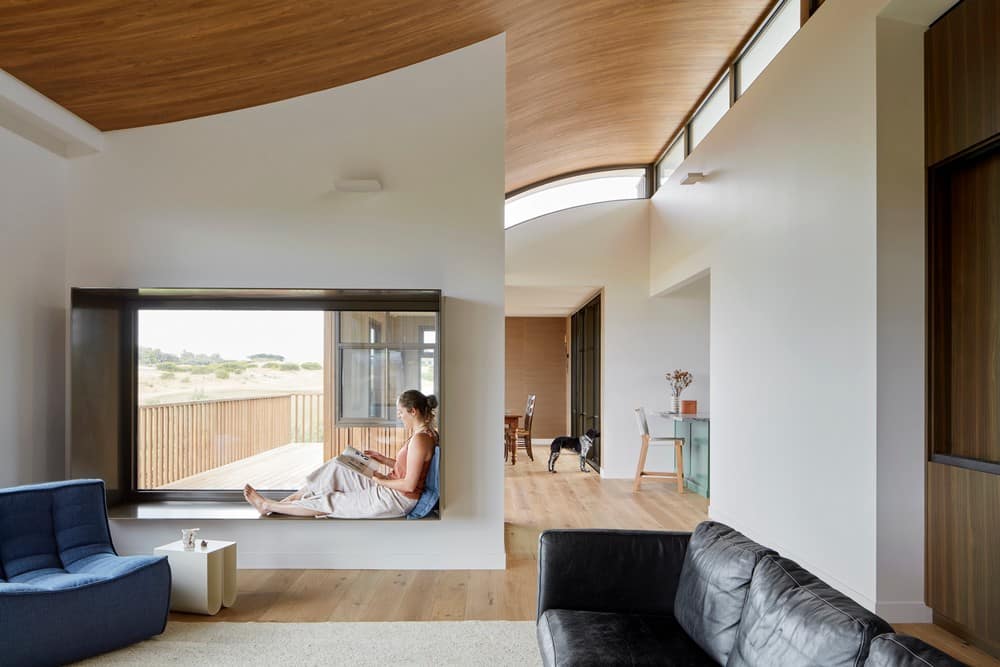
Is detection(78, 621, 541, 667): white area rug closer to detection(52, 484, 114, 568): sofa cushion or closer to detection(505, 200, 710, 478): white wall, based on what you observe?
detection(52, 484, 114, 568): sofa cushion

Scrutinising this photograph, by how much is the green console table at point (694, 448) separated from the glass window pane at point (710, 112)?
2935 mm

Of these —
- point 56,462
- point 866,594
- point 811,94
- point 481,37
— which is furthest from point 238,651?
point 811,94

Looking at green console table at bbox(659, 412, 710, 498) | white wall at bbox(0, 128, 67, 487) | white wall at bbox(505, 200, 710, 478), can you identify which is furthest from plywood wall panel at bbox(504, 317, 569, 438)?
→ white wall at bbox(0, 128, 67, 487)

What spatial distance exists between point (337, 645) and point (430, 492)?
1.31m

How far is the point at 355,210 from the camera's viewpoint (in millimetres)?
4723

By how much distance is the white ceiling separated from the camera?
9.45 meters

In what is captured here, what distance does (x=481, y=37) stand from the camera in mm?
4684

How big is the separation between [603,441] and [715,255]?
3.34 metres

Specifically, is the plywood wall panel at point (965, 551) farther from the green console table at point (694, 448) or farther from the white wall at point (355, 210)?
the green console table at point (694, 448)

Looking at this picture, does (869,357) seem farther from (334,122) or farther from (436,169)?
(334,122)

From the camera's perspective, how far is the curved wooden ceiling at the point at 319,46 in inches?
142

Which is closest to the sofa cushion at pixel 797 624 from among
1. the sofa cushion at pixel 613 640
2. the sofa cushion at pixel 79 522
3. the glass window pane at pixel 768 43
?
the sofa cushion at pixel 613 640

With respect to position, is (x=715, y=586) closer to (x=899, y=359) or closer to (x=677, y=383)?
(x=899, y=359)

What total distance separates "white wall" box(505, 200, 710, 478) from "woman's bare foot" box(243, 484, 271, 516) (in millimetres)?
4914
